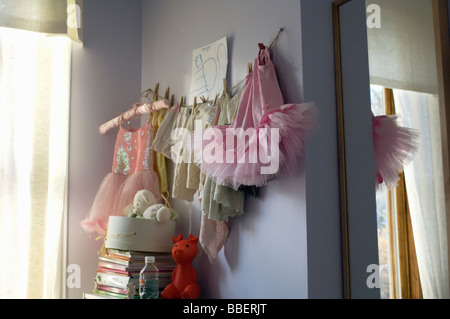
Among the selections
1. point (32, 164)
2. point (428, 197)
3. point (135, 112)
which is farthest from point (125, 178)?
point (428, 197)

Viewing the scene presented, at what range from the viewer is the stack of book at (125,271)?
6.78 feet

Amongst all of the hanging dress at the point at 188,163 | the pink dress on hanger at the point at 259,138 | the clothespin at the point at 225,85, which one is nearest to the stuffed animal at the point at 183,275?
the hanging dress at the point at 188,163

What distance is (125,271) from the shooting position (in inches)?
81.9

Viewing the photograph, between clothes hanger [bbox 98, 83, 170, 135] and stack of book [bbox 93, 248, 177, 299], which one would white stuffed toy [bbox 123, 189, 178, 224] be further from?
clothes hanger [bbox 98, 83, 170, 135]

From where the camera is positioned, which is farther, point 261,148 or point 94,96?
point 94,96

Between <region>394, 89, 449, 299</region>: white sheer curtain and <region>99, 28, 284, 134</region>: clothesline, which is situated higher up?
<region>99, 28, 284, 134</region>: clothesline

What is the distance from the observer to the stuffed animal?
2000 millimetres

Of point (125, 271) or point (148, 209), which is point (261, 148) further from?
point (125, 271)

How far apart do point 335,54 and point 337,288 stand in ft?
2.73

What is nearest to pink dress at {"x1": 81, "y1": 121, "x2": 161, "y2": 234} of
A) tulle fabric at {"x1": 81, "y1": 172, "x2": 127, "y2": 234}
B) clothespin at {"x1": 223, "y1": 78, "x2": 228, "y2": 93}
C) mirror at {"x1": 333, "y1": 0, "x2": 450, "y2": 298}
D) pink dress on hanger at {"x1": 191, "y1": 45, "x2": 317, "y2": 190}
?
tulle fabric at {"x1": 81, "y1": 172, "x2": 127, "y2": 234}

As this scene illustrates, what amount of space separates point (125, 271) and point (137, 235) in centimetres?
15

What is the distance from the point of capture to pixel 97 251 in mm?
2561

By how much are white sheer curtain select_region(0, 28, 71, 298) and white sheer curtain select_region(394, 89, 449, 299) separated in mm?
1684

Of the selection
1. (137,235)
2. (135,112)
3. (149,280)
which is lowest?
(149,280)
